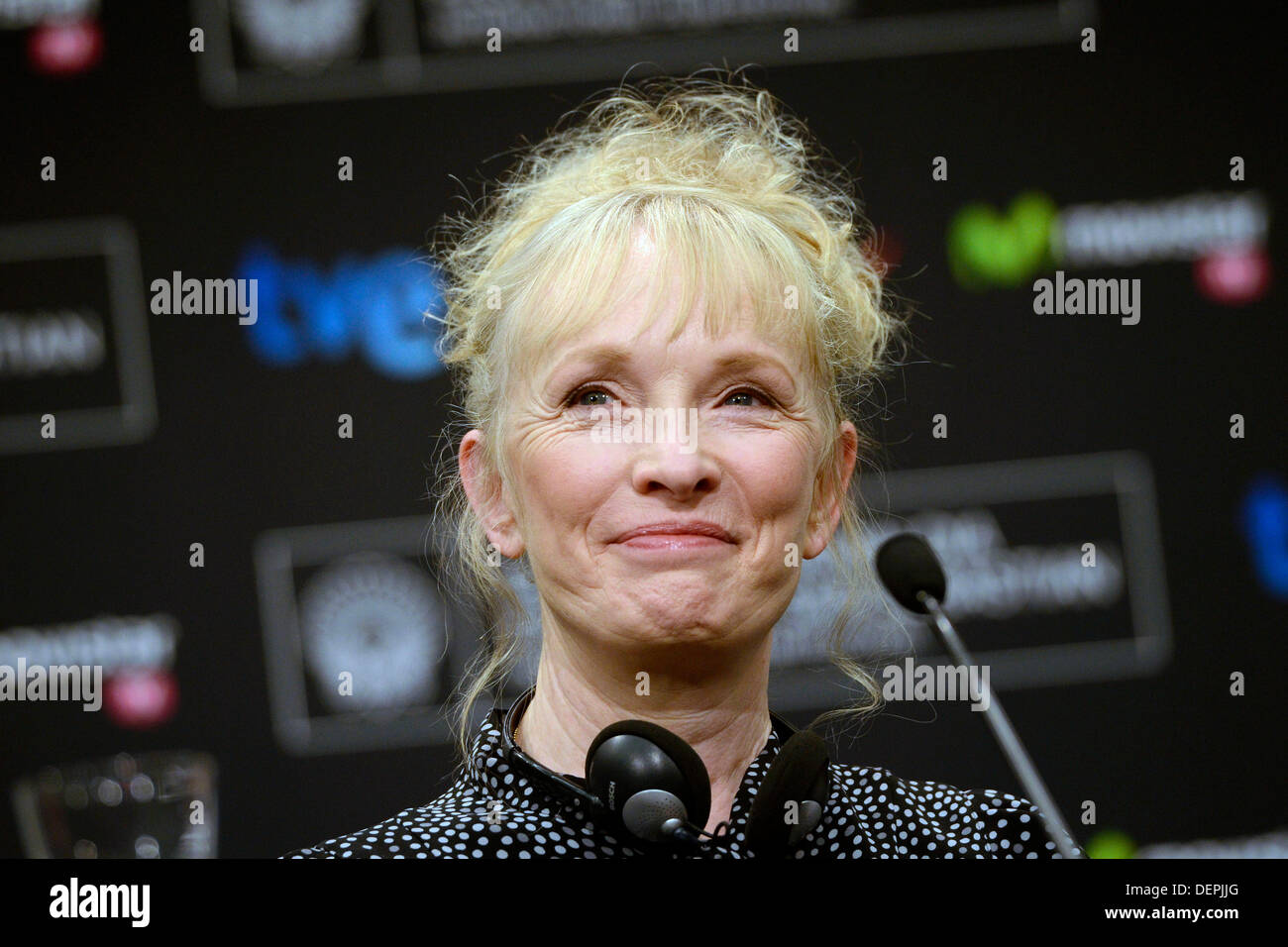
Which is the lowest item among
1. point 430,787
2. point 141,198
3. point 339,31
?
point 430,787

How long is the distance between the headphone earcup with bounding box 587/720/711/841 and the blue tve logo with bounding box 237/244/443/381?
1459mm

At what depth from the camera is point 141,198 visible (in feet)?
8.02

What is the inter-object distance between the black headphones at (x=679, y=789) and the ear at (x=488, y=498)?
0.22 m

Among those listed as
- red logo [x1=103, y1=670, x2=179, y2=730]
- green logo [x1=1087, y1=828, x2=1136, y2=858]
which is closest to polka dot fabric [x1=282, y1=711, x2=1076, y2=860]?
green logo [x1=1087, y1=828, x2=1136, y2=858]

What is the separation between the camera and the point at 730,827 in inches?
46.1

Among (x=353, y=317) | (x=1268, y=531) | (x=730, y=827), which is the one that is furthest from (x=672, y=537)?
(x=1268, y=531)

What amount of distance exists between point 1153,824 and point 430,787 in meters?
1.14

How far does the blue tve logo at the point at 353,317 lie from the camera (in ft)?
7.91

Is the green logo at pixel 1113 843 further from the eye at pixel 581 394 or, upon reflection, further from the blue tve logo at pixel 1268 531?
the eye at pixel 581 394

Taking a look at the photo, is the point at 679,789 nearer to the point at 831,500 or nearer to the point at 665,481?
the point at 665,481

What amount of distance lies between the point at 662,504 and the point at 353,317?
1.43m

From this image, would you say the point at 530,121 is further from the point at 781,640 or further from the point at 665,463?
the point at 665,463

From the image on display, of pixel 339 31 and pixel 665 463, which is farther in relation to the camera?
pixel 339 31
